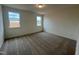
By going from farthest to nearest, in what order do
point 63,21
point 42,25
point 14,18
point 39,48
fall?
point 42,25, point 63,21, point 14,18, point 39,48

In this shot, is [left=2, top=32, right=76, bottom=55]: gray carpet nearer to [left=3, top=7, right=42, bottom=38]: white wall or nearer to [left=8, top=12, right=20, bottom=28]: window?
[left=3, top=7, right=42, bottom=38]: white wall

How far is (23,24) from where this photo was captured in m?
4.26

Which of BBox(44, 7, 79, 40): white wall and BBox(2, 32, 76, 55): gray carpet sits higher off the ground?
BBox(44, 7, 79, 40): white wall

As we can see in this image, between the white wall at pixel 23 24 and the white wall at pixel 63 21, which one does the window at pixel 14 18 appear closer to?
the white wall at pixel 23 24

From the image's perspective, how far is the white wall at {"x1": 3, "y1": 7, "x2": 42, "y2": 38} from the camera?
133 inches

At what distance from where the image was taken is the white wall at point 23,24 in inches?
133

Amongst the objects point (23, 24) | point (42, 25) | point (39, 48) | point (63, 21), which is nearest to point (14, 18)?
point (23, 24)

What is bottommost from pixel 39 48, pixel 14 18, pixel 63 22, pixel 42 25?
pixel 39 48

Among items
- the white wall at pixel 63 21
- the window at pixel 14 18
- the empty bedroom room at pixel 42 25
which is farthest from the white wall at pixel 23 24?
the white wall at pixel 63 21

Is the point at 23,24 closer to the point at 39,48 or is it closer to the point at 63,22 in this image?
the point at 63,22

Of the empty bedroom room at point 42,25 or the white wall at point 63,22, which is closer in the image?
the empty bedroom room at point 42,25

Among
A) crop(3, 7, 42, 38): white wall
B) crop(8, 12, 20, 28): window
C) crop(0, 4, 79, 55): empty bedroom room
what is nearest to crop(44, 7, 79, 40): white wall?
crop(0, 4, 79, 55): empty bedroom room
